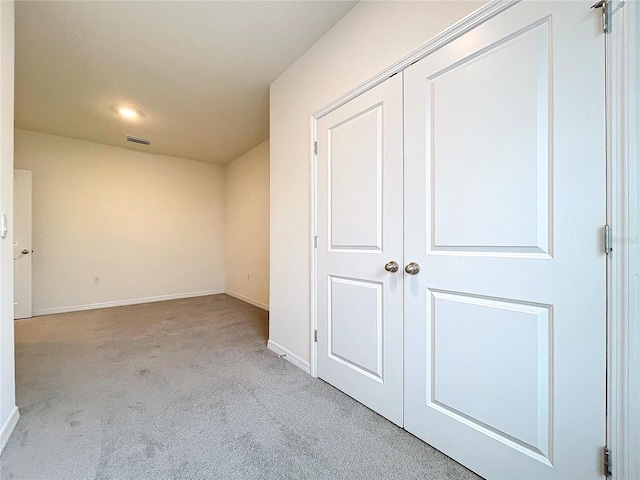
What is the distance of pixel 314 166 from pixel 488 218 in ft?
4.24

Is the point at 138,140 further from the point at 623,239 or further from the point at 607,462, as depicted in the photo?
the point at 607,462

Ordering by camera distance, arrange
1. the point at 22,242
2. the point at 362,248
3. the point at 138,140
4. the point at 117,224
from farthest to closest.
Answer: the point at 117,224
the point at 138,140
the point at 22,242
the point at 362,248

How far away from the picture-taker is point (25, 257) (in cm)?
362

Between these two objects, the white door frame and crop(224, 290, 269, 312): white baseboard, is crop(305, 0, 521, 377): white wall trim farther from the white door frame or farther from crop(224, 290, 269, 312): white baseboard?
crop(224, 290, 269, 312): white baseboard

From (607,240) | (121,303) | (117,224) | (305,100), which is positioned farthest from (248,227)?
(607,240)

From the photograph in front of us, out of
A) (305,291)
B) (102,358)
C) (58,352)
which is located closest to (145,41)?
(305,291)

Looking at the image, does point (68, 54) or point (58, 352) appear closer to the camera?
point (68, 54)

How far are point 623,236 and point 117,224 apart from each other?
5562 mm

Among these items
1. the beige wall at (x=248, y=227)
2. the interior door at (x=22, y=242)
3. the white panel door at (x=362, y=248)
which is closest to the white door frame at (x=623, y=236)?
the white panel door at (x=362, y=248)

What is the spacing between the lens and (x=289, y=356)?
234 cm

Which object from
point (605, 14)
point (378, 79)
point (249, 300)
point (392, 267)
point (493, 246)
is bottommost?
point (249, 300)

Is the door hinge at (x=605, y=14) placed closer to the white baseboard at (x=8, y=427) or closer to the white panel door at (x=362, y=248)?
the white panel door at (x=362, y=248)

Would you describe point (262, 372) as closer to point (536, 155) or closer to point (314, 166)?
point (314, 166)

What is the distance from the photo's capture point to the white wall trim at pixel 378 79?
1.14 meters
